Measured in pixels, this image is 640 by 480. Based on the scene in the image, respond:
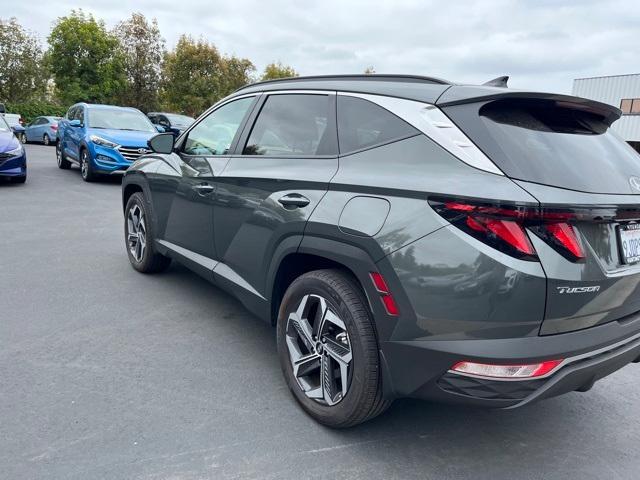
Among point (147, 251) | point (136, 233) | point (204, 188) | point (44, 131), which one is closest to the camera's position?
point (204, 188)

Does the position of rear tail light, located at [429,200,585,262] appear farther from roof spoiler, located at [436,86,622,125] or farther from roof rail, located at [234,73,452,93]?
roof rail, located at [234,73,452,93]

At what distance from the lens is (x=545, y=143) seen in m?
2.17

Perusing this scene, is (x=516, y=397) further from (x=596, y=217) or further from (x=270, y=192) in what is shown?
(x=270, y=192)

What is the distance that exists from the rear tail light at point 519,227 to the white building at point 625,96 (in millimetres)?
37114

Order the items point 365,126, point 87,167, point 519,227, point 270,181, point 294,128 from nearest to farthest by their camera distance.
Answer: point 519,227 → point 365,126 → point 270,181 → point 294,128 → point 87,167

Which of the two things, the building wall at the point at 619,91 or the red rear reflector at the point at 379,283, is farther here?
the building wall at the point at 619,91

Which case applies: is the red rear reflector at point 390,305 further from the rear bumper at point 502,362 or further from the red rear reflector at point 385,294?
the rear bumper at point 502,362

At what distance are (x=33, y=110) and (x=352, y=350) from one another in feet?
130

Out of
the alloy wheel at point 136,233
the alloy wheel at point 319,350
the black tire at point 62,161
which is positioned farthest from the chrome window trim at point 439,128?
the black tire at point 62,161

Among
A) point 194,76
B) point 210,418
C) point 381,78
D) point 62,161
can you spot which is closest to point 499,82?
point 381,78

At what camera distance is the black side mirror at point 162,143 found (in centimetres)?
432

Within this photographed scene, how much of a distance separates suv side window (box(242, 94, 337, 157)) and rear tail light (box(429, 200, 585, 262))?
3.14 feet

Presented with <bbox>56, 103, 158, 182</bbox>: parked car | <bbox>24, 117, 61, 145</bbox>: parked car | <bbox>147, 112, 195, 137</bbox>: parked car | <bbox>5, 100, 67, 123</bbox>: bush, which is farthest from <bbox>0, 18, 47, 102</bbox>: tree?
<bbox>56, 103, 158, 182</bbox>: parked car

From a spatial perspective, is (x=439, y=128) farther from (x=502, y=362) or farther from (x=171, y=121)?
(x=171, y=121)
